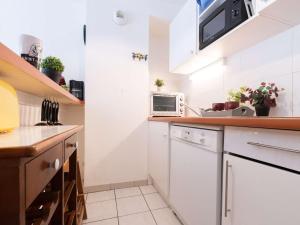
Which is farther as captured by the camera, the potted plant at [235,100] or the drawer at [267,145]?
the potted plant at [235,100]

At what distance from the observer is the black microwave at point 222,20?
3.80 ft

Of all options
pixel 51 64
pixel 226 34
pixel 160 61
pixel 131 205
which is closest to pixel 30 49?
pixel 51 64

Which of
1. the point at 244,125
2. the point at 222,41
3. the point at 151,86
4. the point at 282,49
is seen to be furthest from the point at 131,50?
the point at 244,125

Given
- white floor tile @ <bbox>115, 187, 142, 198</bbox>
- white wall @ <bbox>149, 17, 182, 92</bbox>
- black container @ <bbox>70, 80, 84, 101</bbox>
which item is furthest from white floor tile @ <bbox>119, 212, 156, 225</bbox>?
white wall @ <bbox>149, 17, 182, 92</bbox>

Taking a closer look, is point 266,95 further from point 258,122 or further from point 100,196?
point 100,196

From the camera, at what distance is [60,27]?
2348 millimetres

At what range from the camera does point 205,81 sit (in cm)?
211

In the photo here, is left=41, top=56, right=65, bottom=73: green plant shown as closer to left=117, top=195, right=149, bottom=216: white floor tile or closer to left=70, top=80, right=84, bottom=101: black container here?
left=70, top=80, right=84, bottom=101: black container

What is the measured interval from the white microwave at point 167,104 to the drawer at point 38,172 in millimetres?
1735

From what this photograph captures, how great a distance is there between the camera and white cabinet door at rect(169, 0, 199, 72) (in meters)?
1.69

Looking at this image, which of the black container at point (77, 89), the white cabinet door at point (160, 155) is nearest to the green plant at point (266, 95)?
the white cabinet door at point (160, 155)

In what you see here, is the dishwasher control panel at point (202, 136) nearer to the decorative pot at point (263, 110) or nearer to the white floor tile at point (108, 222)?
the decorative pot at point (263, 110)

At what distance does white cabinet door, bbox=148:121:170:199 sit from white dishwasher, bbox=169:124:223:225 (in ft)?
0.48

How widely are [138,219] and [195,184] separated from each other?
0.72 metres
